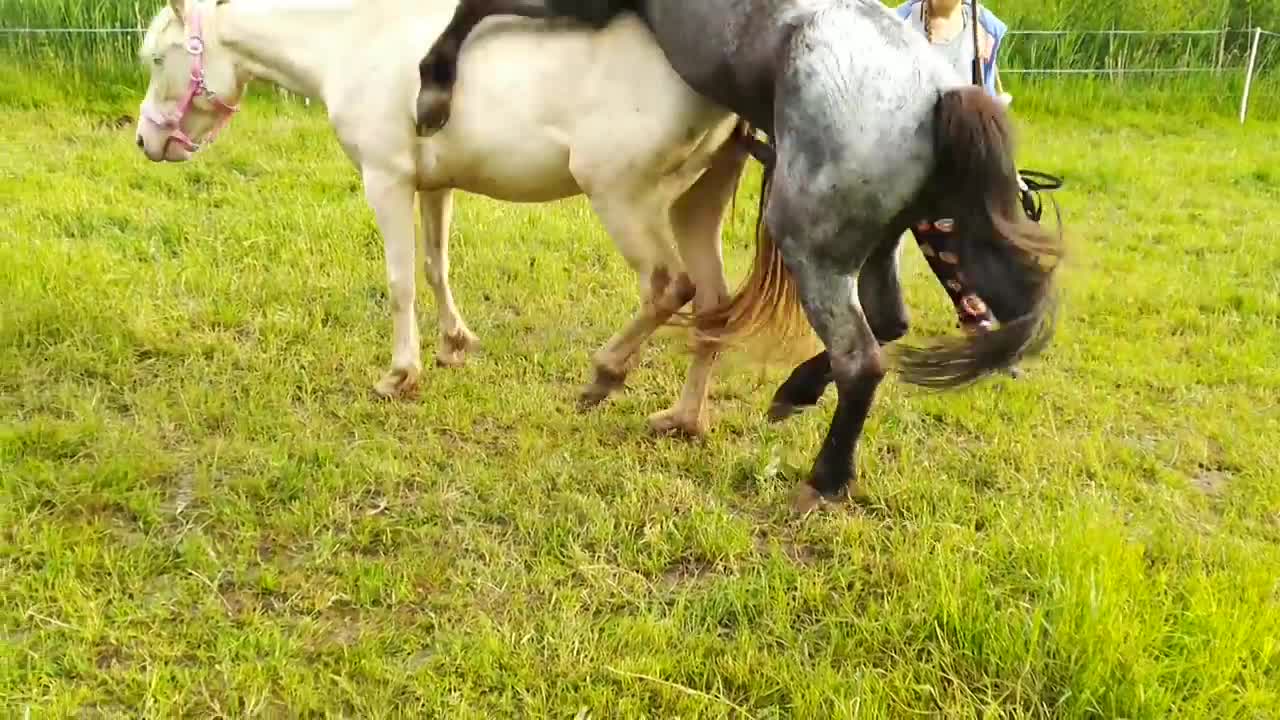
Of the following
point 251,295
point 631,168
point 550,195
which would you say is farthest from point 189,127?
point 631,168

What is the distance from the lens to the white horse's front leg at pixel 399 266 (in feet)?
11.5

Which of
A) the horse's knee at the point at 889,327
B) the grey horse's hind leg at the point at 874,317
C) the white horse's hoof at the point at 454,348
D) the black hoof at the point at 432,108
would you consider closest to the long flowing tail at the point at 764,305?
the grey horse's hind leg at the point at 874,317

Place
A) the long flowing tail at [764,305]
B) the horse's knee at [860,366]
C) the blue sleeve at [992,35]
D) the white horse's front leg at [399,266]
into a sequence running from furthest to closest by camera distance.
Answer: the blue sleeve at [992,35], the white horse's front leg at [399,266], the long flowing tail at [764,305], the horse's knee at [860,366]

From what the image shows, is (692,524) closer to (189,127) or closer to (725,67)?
(725,67)

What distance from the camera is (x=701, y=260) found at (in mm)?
3596

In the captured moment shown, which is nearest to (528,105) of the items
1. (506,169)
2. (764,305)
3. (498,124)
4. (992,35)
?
(498,124)

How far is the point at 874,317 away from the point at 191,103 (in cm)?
251

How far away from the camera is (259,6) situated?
3.63 m

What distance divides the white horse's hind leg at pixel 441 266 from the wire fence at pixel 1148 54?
23.3 feet

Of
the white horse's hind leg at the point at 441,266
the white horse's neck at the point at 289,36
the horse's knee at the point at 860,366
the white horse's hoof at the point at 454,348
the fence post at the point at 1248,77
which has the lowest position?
the fence post at the point at 1248,77

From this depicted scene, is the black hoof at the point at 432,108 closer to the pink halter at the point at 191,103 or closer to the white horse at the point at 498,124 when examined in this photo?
the white horse at the point at 498,124

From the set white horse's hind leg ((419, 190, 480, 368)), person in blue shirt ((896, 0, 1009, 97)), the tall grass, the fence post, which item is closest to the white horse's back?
white horse's hind leg ((419, 190, 480, 368))

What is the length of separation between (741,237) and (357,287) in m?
2.23

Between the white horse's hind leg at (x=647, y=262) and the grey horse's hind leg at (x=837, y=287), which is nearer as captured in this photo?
the grey horse's hind leg at (x=837, y=287)
